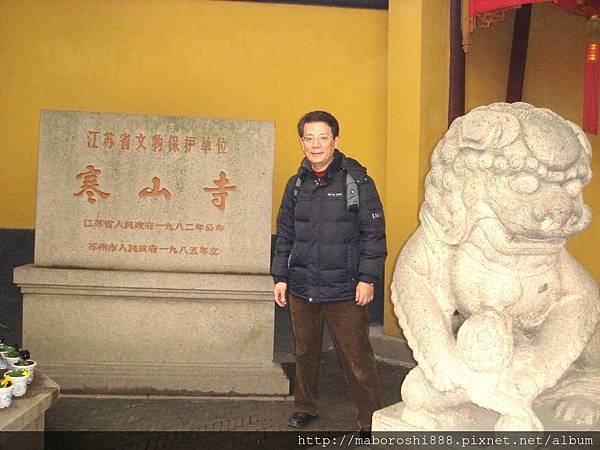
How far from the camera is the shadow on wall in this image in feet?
17.3

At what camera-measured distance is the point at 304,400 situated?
342 cm

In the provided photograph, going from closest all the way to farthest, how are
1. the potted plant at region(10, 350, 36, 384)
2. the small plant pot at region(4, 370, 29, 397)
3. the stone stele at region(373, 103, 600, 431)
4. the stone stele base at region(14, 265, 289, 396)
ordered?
the stone stele at region(373, 103, 600, 431) < the small plant pot at region(4, 370, 29, 397) < the potted plant at region(10, 350, 36, 384) < the stone stele base at region(14, 265, 289, 396)

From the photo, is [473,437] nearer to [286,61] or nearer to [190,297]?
[190,297]

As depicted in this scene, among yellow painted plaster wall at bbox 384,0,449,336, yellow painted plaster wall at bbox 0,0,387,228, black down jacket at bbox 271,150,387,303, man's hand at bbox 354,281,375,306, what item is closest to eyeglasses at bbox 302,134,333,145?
black down jacket at bbox 271,150,387,303

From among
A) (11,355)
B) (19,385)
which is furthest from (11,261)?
(19,385)

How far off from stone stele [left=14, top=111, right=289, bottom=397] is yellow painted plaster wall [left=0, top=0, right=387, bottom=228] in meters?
1.32

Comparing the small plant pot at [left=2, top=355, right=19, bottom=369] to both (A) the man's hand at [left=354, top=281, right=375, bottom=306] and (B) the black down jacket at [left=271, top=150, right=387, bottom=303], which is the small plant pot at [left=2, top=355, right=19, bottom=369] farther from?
(A) the man's hand at [left=354, top=281, right=375, bottom=306]

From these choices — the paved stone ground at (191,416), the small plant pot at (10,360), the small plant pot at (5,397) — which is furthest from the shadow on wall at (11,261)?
the small plant pot at (5,397)

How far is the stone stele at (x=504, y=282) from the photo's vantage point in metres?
1.72

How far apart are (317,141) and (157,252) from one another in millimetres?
1645

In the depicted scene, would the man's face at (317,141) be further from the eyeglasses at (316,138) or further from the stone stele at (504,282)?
the stone stele at (504,282)

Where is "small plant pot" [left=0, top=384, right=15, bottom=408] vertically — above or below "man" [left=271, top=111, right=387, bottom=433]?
below

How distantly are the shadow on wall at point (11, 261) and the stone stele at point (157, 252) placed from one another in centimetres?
138

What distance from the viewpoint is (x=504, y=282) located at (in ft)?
5.95
